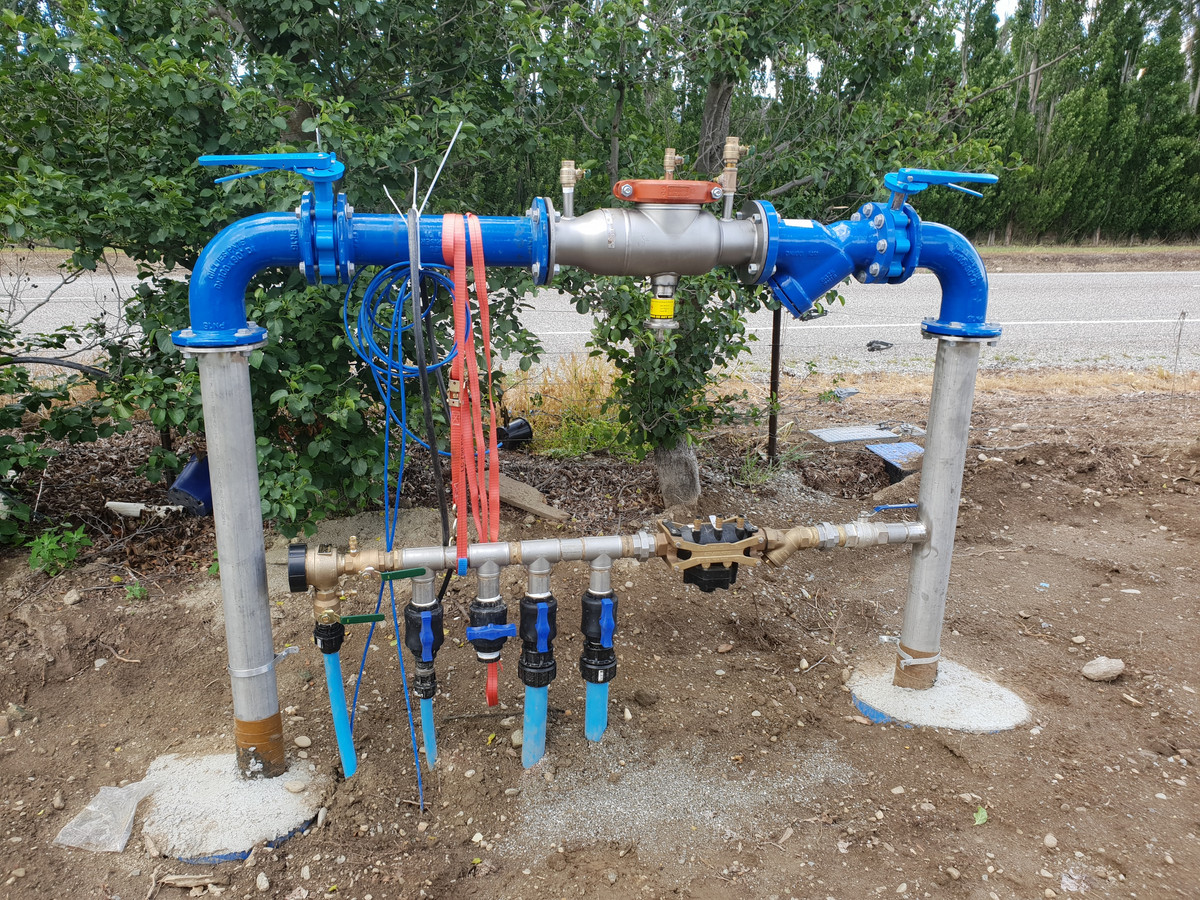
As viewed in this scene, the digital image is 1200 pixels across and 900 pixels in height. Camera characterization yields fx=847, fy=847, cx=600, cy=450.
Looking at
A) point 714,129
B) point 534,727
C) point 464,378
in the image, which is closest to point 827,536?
point 534,727

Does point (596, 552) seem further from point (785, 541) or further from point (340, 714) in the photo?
point (340, 714)

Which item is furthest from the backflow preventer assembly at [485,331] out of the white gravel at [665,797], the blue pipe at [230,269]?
the white gravel at [665,797]

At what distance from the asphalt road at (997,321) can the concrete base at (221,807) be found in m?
4.97

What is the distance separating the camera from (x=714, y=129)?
12.6 feet

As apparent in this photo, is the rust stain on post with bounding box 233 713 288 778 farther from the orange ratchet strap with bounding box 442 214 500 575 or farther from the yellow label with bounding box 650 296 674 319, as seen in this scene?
the yellow label with bounding box 650 296 674 319

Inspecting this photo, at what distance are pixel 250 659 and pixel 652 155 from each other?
2.41 m

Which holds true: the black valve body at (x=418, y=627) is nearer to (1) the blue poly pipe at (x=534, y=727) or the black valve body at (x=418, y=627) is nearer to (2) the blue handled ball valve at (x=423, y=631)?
(2) the blue handled ball valve at (x=423, y=631)

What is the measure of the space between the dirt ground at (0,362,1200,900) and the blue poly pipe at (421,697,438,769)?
0.22 ft

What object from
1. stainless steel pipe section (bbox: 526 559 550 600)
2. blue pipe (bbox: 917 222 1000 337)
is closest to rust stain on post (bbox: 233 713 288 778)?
stainless steel pipe section (bbox: 526 559 550 600)

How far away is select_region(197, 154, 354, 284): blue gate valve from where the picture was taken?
6.59 ft

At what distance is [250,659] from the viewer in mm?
2295

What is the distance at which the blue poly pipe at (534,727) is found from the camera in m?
2.42

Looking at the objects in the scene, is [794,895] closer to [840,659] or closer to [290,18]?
[840,659]

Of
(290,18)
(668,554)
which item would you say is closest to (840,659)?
(668,554)
